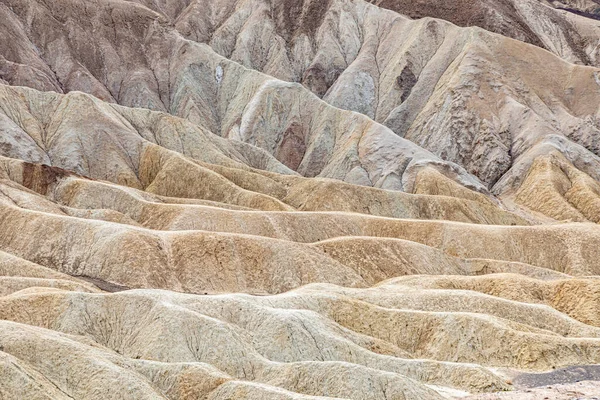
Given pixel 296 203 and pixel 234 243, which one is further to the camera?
pixel 296 203

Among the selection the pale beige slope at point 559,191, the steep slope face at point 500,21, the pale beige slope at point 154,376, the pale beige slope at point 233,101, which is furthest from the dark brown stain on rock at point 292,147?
the pale beige slope at point 154,376

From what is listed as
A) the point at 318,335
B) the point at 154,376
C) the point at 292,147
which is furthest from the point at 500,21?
the point at 154,376

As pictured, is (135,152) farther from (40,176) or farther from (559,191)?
(559,191)

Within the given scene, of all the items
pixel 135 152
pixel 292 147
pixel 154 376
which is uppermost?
pixel 154 376

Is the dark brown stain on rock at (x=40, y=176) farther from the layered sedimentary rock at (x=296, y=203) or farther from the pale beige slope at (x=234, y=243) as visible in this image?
the pale beige slope at (x=234, y=243)

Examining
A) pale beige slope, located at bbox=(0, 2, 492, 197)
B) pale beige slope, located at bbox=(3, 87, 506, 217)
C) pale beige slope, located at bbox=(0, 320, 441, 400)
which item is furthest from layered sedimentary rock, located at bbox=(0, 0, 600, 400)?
pale beige slope, located at bbox=(0, 2, 492, 197)

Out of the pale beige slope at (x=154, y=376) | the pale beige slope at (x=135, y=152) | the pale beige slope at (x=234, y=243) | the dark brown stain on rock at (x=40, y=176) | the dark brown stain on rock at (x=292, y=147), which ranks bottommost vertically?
the dark brown stain on rock at (x=292, y=147)

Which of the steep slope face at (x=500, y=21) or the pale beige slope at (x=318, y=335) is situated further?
the steep slope face at (x=500, y=21)

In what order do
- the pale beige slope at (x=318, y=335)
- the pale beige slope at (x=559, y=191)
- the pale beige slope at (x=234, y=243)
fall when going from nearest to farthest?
the pale beige slope at (x=318, y=335) → the pale beige slope at (x=234, y=243) → the pale beige slope at (x=559, y=191)

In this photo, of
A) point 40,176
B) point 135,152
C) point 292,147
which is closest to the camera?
point 40,176

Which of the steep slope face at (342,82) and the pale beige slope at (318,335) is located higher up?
the pale beige slope at (318,335)

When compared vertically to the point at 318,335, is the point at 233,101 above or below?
below
